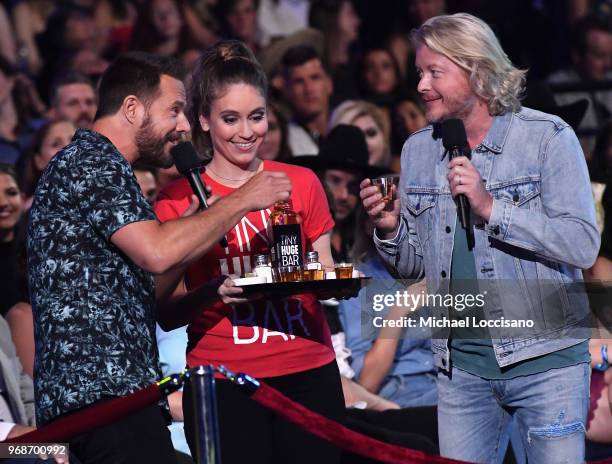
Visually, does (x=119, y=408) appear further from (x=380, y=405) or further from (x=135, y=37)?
(x=135, y=37)

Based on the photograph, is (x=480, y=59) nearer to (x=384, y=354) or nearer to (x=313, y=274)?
(x=313, y=274)

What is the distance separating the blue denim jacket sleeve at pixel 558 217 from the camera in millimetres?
3691

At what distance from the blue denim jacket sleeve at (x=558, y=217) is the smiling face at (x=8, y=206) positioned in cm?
336

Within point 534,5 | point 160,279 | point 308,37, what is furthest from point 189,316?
point 534,5

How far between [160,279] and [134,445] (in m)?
0.72

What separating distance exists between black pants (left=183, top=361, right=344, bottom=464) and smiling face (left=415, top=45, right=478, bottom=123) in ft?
3.36

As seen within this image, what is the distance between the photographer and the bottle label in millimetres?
3844

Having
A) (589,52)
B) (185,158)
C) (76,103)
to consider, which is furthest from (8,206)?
(589,52)

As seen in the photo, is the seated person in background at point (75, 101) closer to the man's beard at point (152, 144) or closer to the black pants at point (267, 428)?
the man's beard at point (152, 144)

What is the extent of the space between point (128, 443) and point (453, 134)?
1459 millimetres

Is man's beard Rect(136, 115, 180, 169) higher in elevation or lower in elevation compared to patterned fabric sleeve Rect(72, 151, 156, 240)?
higher

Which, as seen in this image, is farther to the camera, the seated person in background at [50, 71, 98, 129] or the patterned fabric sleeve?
the seated person in background at [50, 71, 98, 129]

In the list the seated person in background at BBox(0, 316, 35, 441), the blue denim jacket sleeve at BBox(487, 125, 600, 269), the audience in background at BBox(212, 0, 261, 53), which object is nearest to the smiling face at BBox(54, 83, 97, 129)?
the audience in background at BBox(212, 0, 261, 53)

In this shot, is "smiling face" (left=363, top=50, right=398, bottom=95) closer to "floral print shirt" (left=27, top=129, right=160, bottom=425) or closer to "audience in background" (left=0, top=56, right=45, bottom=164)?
"audience in background" (left=0, top=56, right=45, bottom=164)
